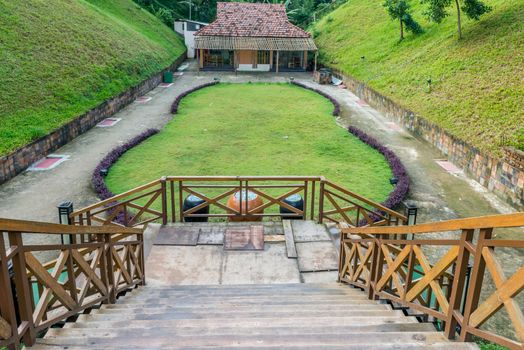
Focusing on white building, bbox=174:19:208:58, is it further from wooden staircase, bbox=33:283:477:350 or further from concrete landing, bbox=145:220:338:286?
wooden staircase, bbox=33:283:477:350

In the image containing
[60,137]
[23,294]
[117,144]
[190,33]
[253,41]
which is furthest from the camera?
[190,33]

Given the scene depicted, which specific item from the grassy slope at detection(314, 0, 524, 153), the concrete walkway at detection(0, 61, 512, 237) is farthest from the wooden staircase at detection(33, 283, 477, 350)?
the grassy slope at detection(314, 0, 524, 153)

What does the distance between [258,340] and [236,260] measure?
182 inches

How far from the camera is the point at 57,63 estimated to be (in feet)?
65.4

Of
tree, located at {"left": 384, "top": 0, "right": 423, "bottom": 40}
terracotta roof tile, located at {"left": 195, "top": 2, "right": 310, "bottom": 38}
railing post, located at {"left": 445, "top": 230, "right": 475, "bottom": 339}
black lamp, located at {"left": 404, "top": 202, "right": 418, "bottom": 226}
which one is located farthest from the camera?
terracotta roof tile, located at {"left": 195, "top": 2, "right": 310, "bottom": 38}

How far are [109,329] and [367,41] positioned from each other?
3353 centimetres

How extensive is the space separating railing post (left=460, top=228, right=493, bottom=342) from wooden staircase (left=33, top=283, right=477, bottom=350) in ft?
0.38

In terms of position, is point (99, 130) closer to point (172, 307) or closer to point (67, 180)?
point (67, 180)

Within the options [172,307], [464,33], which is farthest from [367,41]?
[172,307]

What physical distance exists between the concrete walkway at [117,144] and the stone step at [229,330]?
7739 mm

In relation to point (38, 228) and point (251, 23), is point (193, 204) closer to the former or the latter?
point (38, 228)

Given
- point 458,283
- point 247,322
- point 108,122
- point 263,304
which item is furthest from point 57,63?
point 458,283

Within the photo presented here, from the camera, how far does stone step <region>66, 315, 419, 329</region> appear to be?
391cm

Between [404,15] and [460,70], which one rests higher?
[404,15]
